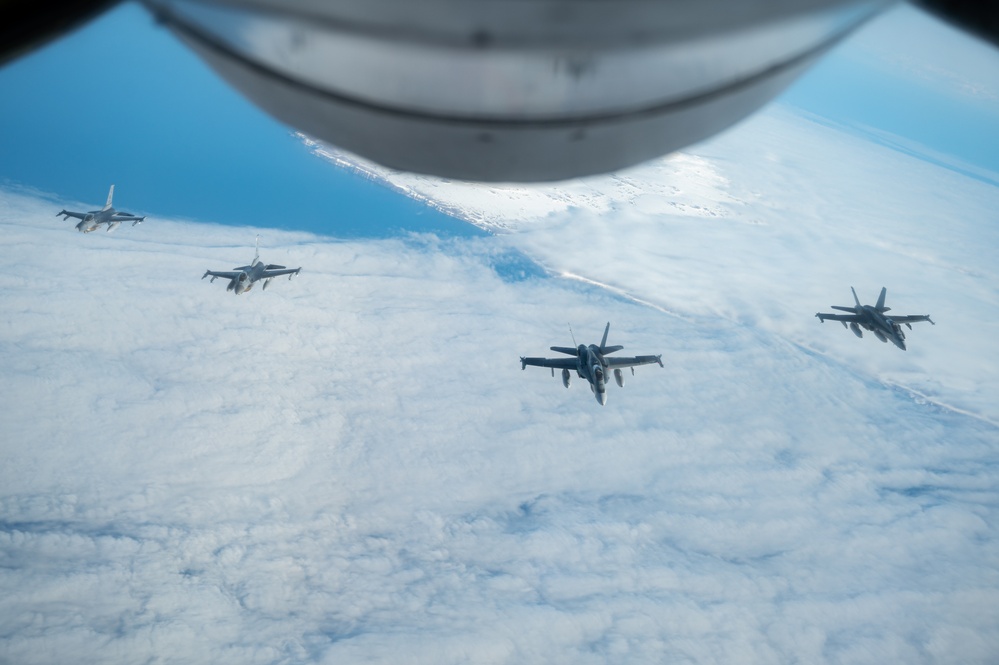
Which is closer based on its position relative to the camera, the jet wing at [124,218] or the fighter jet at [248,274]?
the fighter jet at [248,274]

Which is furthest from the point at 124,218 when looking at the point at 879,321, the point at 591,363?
the point at 879,321

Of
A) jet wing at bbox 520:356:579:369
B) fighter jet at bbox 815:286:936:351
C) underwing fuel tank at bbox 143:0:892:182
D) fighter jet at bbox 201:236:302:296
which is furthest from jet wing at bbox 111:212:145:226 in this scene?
fighter jet at bbox 815:286:936:351

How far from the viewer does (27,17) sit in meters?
1.19

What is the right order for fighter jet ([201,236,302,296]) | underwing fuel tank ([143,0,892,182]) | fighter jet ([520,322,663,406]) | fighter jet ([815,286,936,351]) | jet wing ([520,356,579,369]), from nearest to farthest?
1. underwing fuel tank ([143,0,892,182])
2. fighter jet ([520,322,663,406])
3. jet wing ([520,356,579,369])
4. fighter jet ([815,286,936,351])
5. fighter jet ([201,236,302,296])

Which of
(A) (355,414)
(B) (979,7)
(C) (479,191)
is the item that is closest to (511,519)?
(A) (355,414)

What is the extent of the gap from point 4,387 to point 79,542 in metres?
9.77

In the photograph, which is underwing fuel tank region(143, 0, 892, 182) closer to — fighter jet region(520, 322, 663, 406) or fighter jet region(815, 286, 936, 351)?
fighter jet region(520, 322, 663, 406)

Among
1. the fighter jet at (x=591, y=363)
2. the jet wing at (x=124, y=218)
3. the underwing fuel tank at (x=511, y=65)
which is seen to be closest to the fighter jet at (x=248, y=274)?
the jet wing at (x=124, y=218)

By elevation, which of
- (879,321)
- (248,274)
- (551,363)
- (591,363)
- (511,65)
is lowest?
(551,363)

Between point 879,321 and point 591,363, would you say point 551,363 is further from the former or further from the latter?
point 879,321

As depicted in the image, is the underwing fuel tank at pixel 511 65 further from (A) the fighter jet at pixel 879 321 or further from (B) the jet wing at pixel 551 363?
(A) the fighter jet at pixel 879 321

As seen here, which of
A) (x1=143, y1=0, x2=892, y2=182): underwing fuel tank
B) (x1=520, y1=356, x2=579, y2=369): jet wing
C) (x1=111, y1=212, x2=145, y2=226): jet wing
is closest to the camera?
(x1=143, y1=0, x2=892, y2=182): underwing fuel tank

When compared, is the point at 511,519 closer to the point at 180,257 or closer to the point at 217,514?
the point at 217,514

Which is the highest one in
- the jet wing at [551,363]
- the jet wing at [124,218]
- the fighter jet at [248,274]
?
the jet wing at [124,218]
